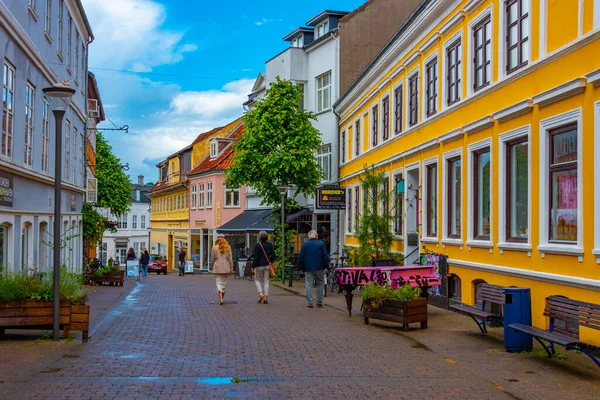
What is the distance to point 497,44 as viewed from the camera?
47.8ft

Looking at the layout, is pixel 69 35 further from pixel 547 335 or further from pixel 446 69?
pixel 547 335

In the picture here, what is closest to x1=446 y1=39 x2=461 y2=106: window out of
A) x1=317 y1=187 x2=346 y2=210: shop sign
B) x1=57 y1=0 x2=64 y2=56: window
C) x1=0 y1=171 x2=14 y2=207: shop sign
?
x1=0 y1=171 x2=14 y2=207: shop sign

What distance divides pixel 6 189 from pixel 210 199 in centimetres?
4034

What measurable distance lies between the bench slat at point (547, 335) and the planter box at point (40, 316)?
6.27m

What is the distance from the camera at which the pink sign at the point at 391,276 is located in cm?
1467

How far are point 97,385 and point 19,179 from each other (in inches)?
366

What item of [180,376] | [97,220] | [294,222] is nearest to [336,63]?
[294,222]

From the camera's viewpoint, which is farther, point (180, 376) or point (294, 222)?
point (294, 222)

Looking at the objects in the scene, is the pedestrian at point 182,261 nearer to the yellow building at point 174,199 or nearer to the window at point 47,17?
the yellow building at point 174,199

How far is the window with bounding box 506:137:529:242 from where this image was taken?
1339 centimetres

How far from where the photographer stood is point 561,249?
11422 millimetres

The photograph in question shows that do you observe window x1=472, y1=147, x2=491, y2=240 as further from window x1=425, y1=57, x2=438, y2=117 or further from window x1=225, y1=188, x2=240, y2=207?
window x1=225, y1=188, x2=240, y2=207

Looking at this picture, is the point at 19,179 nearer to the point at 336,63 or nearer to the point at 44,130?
the point at 44,130

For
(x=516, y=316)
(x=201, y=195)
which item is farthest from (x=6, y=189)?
(x=201, y=195)
